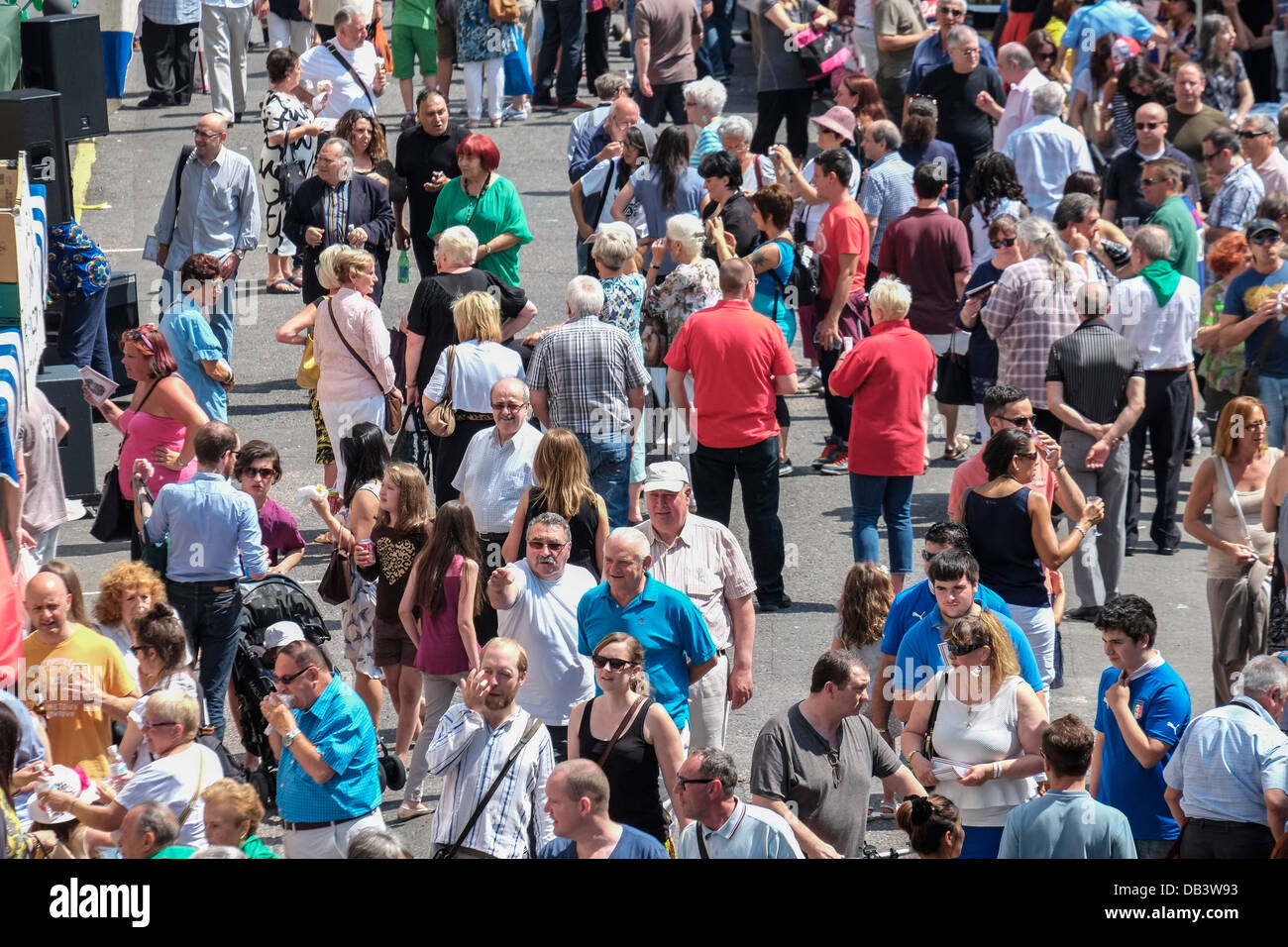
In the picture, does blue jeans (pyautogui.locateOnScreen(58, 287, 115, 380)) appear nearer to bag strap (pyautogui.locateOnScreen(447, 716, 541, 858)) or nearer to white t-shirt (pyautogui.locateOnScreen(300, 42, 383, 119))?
white t-shirt (pyautogui.locateOnScreen(300, 42, 383, 119))

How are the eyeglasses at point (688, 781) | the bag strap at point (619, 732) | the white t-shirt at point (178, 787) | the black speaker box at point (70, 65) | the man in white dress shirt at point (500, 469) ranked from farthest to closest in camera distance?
the black speaker box at point (70, 65) → the man in white dress shirt at point (500, 469) → the bag strap at point (619, 732) → the white t-shirt at point (178, 787) → the eyeglasses at point (688, 781)

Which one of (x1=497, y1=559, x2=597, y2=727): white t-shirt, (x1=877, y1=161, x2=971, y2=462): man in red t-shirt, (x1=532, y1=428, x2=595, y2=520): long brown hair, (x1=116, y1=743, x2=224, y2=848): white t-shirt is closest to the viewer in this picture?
(x1=116, y1=743, x2=224, y2=848): white t-shirt

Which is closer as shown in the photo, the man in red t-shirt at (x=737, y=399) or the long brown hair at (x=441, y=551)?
the long brown hair at (x=441, y=551)

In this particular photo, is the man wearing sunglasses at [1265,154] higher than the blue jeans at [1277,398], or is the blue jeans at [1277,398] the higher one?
the man wearing sunglasses at [1265,154]

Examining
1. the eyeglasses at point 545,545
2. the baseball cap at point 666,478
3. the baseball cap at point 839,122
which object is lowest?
the eyeglasses at point 545,545

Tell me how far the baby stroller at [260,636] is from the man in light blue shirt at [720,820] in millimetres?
2532

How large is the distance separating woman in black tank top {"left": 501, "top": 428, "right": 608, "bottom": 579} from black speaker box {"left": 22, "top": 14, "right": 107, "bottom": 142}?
644 cm

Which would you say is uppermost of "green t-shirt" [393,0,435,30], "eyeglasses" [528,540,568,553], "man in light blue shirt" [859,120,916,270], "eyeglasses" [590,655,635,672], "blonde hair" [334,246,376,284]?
"green t-shirt" [393,0,435,30]

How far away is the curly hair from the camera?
25.4 ft

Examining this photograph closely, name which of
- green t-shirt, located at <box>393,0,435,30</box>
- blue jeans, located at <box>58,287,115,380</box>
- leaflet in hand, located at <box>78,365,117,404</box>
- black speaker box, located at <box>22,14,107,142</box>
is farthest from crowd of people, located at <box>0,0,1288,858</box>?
green t-shirt, located at <box>393,0,435,30</box>

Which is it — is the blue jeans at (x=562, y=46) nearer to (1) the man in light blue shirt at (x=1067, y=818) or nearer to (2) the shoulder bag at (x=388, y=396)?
(2) the shoulder bag at (x=388, y=396)

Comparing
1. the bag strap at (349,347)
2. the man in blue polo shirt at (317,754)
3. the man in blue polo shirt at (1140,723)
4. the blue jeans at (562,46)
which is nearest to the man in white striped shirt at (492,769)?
the man in blue polo shirt at (317,754)

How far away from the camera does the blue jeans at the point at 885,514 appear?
31.9 ft

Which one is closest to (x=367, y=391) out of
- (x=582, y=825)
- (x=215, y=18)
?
(x=582, y=825)
